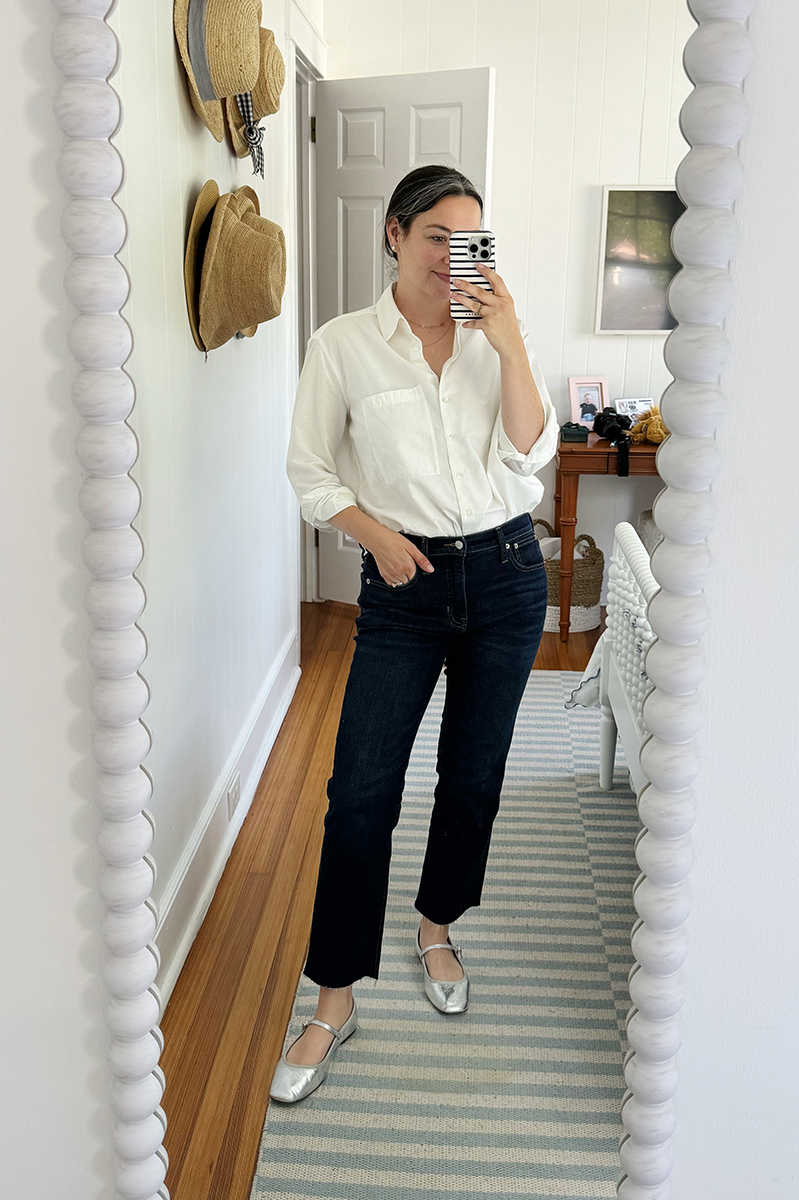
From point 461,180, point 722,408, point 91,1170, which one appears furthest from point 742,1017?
point 461,180

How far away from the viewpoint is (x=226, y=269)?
1.73 m

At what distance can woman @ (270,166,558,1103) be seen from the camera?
4.42 feet

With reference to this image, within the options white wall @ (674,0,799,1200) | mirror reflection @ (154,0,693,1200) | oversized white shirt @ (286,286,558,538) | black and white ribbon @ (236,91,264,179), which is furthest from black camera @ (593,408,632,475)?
white wall @ (674,0,799,1200)

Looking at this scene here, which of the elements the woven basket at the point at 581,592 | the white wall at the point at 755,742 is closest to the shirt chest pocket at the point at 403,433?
the white wall at the point at 755,742

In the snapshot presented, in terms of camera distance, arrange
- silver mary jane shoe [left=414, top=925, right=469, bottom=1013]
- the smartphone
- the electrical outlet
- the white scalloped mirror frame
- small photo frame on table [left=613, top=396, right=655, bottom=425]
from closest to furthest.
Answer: the white scalloped mirror frame
the smartphone
silver mary jane shoe [left=414, top=925, right=469, bottom=1013]
the electrical outlet
small photo frame on table [left=613, top=396, right=655, bottom=425]

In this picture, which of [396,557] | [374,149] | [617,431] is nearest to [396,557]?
[396,557]

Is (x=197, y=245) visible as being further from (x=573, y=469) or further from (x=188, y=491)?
(x=573, y=469)

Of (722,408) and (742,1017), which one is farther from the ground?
(722,408)

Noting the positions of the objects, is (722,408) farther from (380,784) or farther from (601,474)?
(601,474)

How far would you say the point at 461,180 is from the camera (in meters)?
1.32

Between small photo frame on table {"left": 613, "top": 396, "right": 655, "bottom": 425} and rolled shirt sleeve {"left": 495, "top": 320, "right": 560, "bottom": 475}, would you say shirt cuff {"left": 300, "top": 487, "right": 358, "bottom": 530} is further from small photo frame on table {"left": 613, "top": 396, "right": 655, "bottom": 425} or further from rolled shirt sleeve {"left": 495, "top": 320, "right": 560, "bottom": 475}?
small photo frame on table {"left": 613, "top": 396, "right": 655, "bottom": 425}

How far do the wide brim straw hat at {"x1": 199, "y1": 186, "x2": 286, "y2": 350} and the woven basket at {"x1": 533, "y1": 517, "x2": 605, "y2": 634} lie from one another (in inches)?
75.5

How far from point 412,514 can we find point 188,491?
0.52 m

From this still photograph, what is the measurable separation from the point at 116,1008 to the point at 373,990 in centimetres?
79
